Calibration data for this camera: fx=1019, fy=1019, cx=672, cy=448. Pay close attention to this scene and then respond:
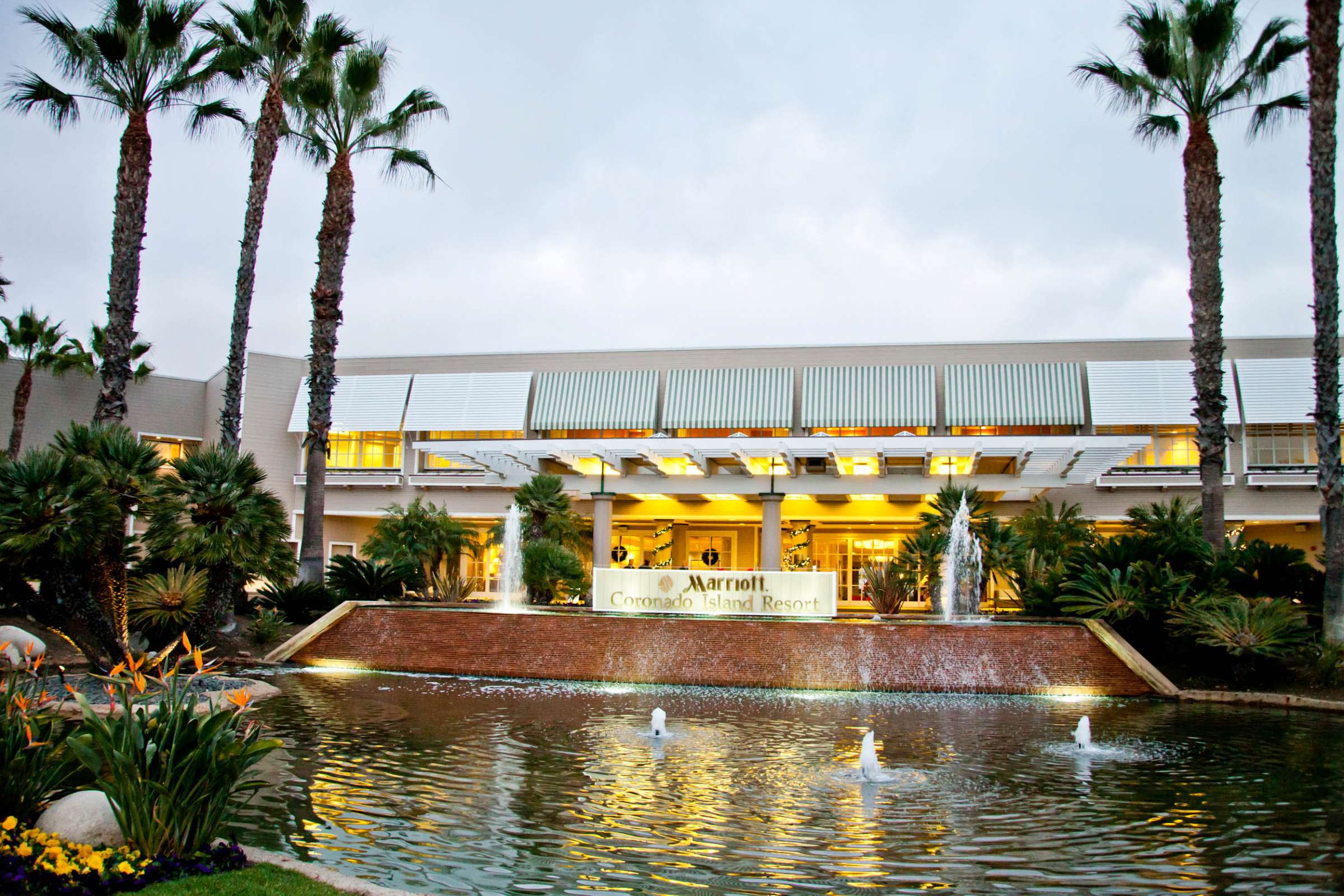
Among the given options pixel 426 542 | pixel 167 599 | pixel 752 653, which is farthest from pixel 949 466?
pixel 167 599

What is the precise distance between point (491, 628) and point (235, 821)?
11.6 metres

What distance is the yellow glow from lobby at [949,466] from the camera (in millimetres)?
27375

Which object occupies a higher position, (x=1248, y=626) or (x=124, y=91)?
(x=124, y=91)

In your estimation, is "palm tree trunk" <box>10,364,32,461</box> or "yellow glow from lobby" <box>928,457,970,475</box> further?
"palm tree trunk" <box>10,364,32,461</box>

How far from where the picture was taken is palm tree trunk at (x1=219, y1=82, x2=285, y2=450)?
21.0m

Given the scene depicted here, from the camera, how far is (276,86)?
72.5 ft

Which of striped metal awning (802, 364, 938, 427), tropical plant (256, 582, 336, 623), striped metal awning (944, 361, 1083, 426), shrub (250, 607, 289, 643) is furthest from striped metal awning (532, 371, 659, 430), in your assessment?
shrub (250, 607, 289, 643)

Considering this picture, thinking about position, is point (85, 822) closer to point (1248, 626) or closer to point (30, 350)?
point (1248, 626)

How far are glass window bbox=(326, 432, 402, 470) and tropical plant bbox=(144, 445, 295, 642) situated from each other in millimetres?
18640

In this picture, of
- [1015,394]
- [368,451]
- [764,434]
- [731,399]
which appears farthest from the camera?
[368,451]

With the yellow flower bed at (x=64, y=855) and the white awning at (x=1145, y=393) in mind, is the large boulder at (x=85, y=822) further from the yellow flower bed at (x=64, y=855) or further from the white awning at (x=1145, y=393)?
the white awning at (x=1145, y=393)

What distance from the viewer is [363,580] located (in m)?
22.7

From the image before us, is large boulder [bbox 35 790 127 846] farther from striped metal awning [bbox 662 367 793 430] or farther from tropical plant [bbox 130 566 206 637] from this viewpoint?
striped metal awning [bbox 662 367 793 430]

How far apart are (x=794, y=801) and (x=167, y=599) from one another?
43.8 feet
